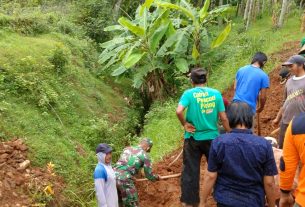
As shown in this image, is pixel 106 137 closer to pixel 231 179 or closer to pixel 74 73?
pixel 74 73

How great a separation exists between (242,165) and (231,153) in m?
0.13

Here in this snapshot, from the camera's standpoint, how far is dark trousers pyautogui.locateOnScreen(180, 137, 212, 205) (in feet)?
16.0

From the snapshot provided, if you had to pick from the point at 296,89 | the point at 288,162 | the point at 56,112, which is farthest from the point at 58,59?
the point at 288,162

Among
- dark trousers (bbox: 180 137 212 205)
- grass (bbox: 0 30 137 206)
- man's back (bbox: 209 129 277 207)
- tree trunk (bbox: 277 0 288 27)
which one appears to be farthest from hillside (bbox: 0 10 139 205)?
tree trunk (bbox: 277 0 288 27)

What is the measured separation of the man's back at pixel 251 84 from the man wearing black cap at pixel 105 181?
1981mm

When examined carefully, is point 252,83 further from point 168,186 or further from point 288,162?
point 288,162

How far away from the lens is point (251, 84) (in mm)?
5680

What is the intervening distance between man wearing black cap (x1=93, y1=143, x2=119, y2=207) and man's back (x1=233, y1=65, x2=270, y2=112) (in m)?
1.98

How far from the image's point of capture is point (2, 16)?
39.5ft

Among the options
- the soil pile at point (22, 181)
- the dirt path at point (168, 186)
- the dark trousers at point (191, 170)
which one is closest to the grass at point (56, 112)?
the soil pile at point (22, 181)

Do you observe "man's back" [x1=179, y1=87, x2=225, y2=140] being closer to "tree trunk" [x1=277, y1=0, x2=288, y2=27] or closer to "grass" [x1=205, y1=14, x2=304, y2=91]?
"grass" [x1=205, y1=14, x2=304, y2=91]

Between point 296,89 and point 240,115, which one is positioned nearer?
point 240,115

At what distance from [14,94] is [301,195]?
7.14m

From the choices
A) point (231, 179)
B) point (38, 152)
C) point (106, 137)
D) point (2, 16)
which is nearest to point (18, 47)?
point (2, 16)
